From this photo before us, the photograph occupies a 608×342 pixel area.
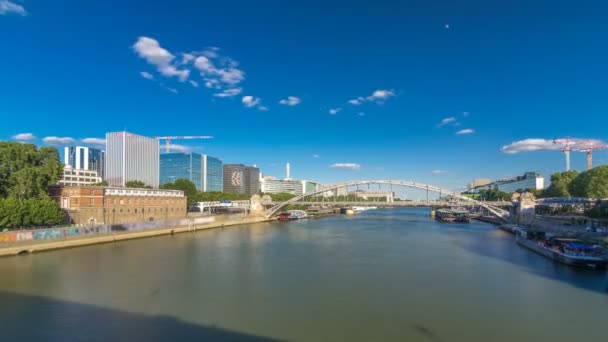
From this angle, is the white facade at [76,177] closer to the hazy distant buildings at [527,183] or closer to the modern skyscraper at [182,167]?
the modern skyscraper at [182,167]

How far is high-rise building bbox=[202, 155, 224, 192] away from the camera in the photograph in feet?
333

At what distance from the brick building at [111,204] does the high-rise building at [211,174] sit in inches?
2343

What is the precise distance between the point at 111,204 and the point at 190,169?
6446 centimetres

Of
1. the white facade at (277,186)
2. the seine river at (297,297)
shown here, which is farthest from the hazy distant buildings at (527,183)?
the seine river at (297,297)

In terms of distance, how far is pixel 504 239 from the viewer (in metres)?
32.7

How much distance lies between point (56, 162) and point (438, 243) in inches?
1215

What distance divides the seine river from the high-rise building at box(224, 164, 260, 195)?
10085cm

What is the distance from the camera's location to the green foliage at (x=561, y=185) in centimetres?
5462

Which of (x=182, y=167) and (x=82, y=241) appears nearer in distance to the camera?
(x=82, y=241)

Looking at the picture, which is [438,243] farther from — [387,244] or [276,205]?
[276,205]

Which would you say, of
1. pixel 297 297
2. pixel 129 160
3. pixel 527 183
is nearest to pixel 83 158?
pixel 129 160

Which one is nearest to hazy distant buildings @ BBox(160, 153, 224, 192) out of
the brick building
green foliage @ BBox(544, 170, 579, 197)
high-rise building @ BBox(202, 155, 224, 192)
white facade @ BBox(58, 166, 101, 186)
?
high-rise building @ BBox(202, 155, 224, 192)

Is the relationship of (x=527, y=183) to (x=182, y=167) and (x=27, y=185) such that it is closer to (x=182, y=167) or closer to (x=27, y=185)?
(x=182, y=167)

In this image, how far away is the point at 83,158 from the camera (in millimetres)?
102188
